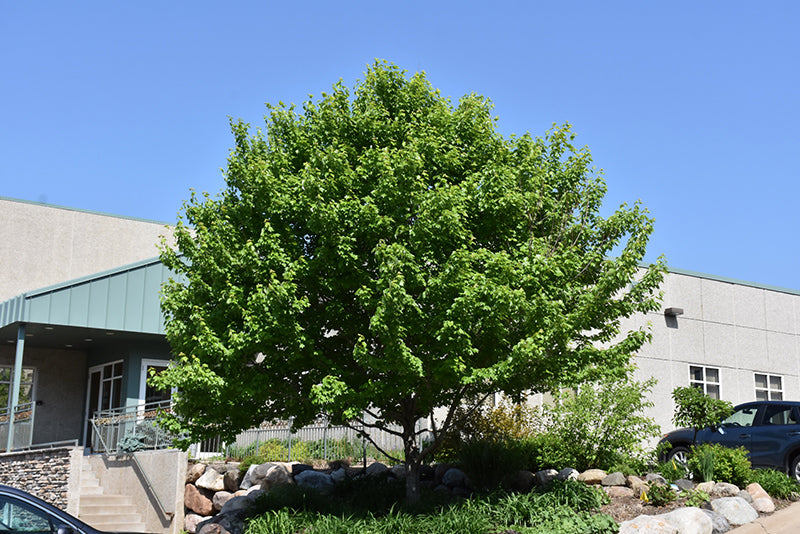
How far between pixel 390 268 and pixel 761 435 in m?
10.2

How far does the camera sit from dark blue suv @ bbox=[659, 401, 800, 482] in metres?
16.1

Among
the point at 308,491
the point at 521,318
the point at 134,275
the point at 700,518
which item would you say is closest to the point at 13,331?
the point at 134,275

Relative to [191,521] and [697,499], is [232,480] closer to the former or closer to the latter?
[191,521]

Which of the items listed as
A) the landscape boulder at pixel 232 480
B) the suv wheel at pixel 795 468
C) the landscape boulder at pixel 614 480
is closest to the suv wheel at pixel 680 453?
the suv wheel at pixel 795 468

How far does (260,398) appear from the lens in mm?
12805

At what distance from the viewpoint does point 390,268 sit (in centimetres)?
1115

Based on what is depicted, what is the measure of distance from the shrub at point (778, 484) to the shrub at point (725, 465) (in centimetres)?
23

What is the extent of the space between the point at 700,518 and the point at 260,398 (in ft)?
23.7

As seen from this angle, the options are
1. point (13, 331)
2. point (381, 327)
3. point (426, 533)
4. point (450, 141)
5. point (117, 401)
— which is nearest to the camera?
point (381, 327)

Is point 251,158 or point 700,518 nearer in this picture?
point 700,518

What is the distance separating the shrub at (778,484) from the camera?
48.7 ft

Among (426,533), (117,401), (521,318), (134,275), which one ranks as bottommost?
(426,533)

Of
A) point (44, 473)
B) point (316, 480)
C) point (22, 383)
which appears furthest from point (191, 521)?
point (22, 383)

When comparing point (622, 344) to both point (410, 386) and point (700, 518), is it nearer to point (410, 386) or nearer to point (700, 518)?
point (700, 518)
